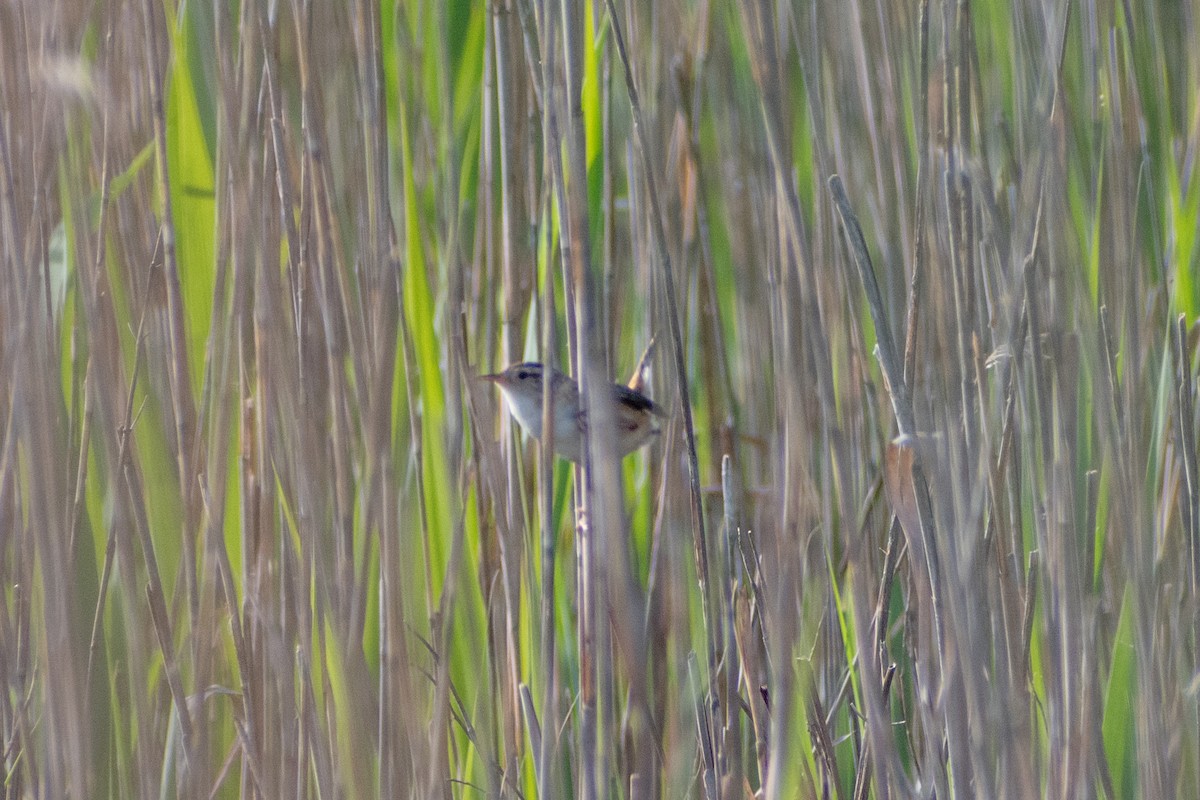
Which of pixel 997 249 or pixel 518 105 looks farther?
pixel 518 105

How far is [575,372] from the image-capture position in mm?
1078

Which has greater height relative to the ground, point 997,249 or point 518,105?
point 518,105

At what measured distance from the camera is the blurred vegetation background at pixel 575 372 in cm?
90

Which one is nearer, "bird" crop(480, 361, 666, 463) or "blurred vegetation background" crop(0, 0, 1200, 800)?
"blurred vegetation background" crop(0, 0, 1200, 800)

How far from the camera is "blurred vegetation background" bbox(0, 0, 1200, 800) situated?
902mm

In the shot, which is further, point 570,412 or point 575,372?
point 570,412

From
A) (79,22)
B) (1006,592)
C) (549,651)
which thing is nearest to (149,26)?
(79,22)

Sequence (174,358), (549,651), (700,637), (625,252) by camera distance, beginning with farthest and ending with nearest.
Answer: (625,252) → (700,637) → (174,358) → (549,651)

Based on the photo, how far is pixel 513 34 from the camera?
134cm

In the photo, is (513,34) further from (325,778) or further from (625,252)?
(325,778)

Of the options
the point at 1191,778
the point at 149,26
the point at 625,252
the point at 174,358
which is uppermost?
the point at 149,26

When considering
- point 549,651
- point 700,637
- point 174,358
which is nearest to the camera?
point 549,651

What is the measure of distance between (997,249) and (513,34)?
24.9 inches

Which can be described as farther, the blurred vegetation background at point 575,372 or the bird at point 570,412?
the bird at point 570,412
